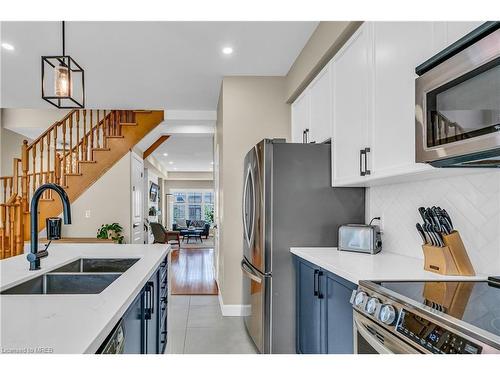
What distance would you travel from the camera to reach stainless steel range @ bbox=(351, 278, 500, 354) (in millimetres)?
992

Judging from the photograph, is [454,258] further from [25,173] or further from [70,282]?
[25,173]

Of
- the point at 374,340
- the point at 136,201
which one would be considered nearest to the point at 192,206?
the point at 136,201

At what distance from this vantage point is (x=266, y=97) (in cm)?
420

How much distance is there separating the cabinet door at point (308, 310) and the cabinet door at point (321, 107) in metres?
1.09

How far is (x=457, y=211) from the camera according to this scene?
187 centimetres

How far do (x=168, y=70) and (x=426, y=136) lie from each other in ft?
10.7

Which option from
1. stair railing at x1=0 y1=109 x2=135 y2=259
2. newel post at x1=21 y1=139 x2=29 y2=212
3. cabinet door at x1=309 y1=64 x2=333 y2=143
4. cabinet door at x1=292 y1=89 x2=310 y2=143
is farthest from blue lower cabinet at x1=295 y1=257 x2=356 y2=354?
newel post at x1=21 y1=139 x2=29 y2=212

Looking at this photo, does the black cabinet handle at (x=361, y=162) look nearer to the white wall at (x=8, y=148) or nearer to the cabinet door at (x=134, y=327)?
the cabinet door at (x=134, y=327)

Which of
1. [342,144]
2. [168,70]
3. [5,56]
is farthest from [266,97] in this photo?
[5,56]

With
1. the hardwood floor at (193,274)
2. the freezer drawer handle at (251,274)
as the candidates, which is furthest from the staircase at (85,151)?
the freezer drawer handle at (251,274)

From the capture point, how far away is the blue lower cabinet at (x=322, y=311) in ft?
6.20

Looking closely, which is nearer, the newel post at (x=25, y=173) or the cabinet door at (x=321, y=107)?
the cabinet door at (x=321, y=107)

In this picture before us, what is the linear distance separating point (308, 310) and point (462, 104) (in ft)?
5.30
